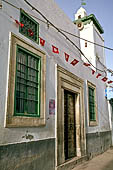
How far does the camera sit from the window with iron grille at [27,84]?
3.95 m

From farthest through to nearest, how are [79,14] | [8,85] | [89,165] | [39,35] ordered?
1. [79,14]
2. [89,165]
3. [39,35]
4. [8,85]

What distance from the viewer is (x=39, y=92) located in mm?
4578

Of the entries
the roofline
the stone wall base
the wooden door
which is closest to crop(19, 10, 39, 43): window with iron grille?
the wooden door

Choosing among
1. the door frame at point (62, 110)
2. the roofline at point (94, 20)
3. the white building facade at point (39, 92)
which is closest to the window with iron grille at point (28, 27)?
the white building facade at point (39, 92)

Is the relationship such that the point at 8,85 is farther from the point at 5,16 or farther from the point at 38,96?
the point at 5,16

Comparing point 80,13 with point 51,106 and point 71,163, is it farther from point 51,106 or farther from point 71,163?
point 71,163

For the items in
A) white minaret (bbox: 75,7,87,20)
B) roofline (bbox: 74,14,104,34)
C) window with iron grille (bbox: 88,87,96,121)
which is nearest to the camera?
window with iron grille (bbox: 88,87,96,121)

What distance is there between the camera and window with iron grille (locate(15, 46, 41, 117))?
3.95m

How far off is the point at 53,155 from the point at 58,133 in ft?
2.16

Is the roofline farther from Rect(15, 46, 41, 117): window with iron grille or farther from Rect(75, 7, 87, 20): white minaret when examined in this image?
Rect(15, 46, 41, 117): window with iron grille

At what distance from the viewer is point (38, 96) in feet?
14.9

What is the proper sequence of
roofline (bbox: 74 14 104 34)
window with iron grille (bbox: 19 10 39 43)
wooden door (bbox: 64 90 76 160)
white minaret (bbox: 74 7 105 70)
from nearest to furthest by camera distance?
window with iron grille (bbox: 19 10 39 43)
wooden door (bbox: 64 90 76 160)
white minaret (bbox: 74 7 105 70)
roofline (bbox: 74 14 104 34)

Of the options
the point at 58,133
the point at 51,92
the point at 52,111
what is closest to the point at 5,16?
the point at 51,92

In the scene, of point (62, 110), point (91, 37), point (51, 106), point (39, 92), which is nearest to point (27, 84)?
point (39, 92)
